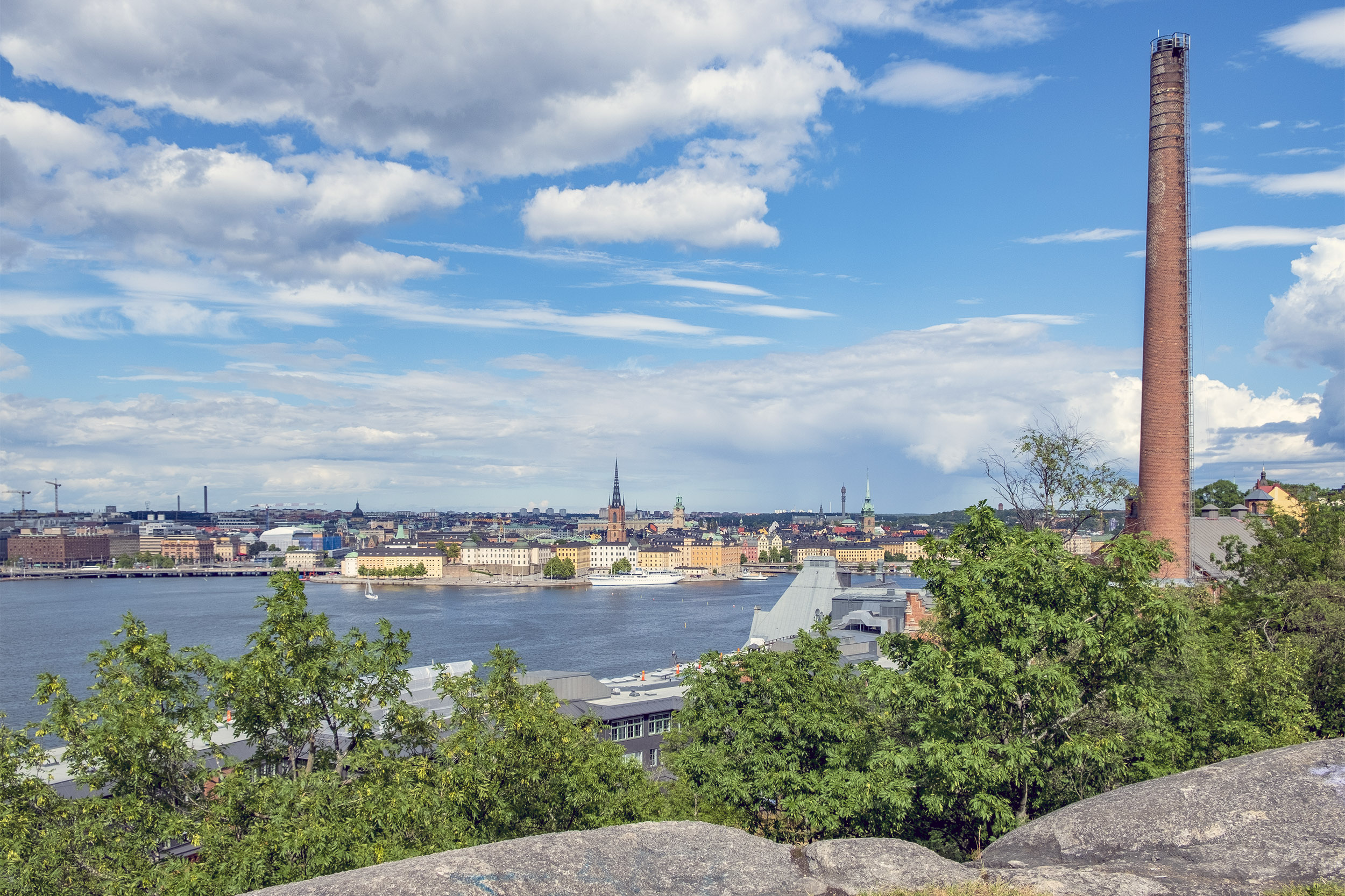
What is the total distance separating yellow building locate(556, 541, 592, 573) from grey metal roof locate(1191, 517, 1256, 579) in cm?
9989

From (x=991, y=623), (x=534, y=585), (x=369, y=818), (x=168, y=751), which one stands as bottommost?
(x=534, y=585)

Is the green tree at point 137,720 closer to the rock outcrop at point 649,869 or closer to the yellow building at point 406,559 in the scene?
the rock outcrop at point 649,869

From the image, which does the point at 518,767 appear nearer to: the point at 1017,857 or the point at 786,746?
the point at 786,746

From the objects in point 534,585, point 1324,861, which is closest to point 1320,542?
point 1324,861

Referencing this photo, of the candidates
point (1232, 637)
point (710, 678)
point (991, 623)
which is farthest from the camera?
point (1232, 637)

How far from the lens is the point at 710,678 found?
11.8m

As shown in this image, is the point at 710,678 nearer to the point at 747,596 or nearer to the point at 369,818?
the point at 369,818

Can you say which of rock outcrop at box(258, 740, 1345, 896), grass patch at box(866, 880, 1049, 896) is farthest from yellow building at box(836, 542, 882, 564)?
grass patch at box(866, 880, 1049, 896)

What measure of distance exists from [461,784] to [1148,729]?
6534mm

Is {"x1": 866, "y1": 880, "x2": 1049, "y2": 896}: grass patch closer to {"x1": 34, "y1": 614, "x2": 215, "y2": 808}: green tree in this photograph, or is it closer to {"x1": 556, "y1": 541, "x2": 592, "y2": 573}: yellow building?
{"x1": 34, "y1": 614, "x2": 215, "y2": 808}: green tree

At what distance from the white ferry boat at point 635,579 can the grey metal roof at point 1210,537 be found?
82.5 meters

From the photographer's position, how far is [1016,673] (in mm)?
8359

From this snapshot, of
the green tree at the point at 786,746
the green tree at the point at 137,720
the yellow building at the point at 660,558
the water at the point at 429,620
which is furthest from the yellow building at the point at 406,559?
the green tree at the point at 137,720

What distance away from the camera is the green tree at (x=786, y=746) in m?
9.54
